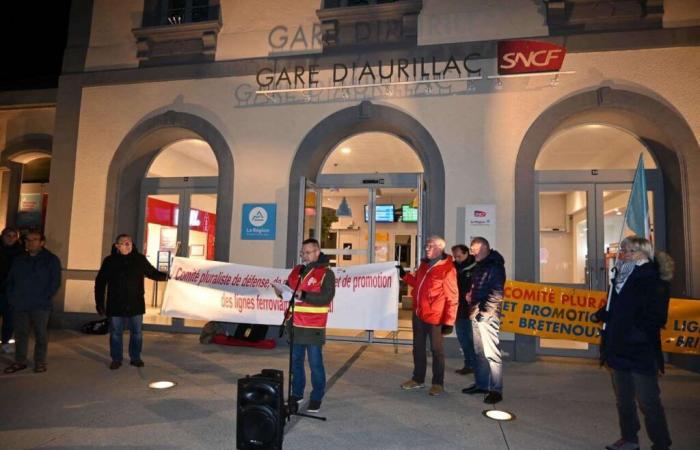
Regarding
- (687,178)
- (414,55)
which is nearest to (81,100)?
(414,55)

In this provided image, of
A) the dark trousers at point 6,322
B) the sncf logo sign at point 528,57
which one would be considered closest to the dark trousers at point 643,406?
the sncf logo sign at point 528,57

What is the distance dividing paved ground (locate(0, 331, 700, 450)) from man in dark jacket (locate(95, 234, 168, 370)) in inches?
11.8

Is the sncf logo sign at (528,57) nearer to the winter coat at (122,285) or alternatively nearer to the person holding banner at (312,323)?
the person holding banner at (312,323)

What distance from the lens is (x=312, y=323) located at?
4656mm

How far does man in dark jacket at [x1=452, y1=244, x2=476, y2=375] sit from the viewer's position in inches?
252

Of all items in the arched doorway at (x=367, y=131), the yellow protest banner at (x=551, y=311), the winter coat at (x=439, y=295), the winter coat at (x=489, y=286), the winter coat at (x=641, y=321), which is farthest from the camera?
the arched doorway at (x=367, y=131)

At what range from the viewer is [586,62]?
7.63m

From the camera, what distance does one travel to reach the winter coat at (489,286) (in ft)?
17.1

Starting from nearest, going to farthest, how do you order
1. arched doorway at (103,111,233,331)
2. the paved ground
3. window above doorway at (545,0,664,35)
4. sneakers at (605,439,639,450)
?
1. sneakers at (605,439,639,450)
2. the paved ground
3. window above doorway at (545,0,664,35)
4. arched doorway at (103,111,233,331)

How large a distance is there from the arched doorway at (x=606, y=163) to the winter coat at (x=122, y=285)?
5.83 meters

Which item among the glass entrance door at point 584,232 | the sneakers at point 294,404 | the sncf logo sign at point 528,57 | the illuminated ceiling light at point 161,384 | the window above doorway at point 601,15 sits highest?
the window above doorway at point 601,15

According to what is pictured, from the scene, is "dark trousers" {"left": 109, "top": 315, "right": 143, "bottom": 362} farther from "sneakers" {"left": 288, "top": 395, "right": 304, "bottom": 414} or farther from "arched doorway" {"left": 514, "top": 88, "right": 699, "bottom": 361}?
"arched doorway" {"left": 514, "top": 88, "right": 699, "bottom": 361}

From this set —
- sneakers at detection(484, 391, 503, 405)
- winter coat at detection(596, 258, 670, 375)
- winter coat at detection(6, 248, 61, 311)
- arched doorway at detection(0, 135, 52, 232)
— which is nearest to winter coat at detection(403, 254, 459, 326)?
sneakers at detection(484, 391, 503, 405)

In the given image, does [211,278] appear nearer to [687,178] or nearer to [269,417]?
[269,417]
